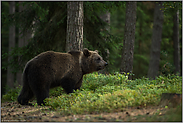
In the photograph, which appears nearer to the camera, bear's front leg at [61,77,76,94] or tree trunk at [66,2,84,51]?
bear's front leg at [61,77,76,94]

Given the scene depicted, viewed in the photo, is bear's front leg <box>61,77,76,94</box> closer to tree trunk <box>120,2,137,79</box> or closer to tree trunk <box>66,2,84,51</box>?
tree trunk <box>66,2,84,51</box>

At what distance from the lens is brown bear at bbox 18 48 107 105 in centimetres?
721

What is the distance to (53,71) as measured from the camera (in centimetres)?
744

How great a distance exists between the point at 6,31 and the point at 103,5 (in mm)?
15751

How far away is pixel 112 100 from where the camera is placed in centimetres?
583

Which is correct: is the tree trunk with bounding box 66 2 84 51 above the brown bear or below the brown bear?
above

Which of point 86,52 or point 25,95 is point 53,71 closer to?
point 25,95

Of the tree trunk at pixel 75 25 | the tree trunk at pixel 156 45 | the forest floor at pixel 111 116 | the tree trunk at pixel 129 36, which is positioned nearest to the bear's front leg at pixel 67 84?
the forest floor at pixel 111 116

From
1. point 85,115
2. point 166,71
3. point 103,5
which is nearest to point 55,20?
point 103,5

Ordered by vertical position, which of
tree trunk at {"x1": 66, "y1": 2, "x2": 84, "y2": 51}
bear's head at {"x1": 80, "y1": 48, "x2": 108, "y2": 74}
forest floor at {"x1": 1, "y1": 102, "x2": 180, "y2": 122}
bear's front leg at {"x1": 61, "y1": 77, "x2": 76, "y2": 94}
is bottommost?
forest floor at {"x1": 1, "y1": 102, "x2": 180, "y2": 122}

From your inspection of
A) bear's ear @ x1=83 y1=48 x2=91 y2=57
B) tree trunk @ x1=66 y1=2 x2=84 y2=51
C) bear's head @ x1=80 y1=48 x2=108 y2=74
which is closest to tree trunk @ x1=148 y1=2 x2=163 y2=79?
tree trunk @ x1=66 y1=2 x2=84 y2=51

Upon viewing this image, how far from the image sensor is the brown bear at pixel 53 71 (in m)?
7.21

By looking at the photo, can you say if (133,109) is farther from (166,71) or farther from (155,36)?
(155,36)

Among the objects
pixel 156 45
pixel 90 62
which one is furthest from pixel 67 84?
pixel 156 45
